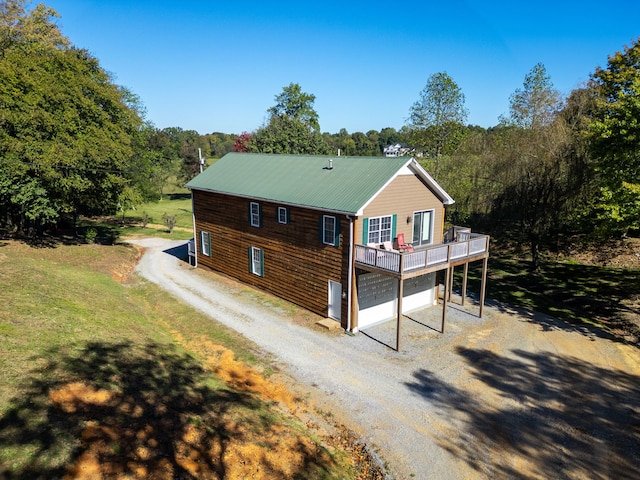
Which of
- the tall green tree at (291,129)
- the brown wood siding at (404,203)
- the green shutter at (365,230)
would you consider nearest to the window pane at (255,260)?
the green shutter at (365,230)

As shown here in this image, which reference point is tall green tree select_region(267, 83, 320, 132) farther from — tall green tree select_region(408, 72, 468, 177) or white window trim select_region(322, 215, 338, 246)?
white window trim select_region(322, 215, 338, 246)

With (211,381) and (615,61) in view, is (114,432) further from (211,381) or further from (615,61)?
(615,61)

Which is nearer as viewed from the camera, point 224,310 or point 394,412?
point 394,412

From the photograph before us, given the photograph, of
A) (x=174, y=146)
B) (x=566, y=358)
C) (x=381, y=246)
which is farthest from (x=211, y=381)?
(x=174, y=146)

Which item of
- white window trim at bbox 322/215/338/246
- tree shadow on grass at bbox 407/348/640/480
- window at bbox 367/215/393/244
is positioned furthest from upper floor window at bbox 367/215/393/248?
tree shadow on grass at bbox 407/348/640/480

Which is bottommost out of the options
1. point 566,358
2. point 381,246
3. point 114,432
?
point 566,358

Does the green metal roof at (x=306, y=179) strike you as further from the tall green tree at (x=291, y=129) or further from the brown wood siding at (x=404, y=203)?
the tall green tree at (x=291, y=129)
